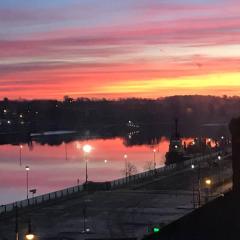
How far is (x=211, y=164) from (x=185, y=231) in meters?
57.2

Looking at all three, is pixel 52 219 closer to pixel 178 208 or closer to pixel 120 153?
pixel 178 208

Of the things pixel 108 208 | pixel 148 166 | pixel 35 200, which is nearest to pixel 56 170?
pixel 148 166

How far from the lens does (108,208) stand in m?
42.4

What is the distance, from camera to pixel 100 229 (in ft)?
110

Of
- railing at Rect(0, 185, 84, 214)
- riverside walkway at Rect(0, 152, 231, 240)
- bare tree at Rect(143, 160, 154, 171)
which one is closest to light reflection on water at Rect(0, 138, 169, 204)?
bare tree at Rect(143, 160, 154, 171)

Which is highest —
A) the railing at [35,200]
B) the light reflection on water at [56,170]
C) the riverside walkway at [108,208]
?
the railing at [35,200]

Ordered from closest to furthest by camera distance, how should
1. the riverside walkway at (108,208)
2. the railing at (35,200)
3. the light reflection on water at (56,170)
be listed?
the riverside walkway at (108,208) < the railing at (35,200) < the light reflection on water at (56,170)

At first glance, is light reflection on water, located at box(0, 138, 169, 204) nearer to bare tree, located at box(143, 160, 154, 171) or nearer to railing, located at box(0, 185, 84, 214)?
bare tree, located at box(143, 160, 154, 171)

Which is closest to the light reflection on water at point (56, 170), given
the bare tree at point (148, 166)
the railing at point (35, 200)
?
the bare tree at point (148, 166)

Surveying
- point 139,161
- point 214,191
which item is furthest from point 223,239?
point 139,161

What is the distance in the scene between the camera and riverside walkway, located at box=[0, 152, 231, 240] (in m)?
33.2

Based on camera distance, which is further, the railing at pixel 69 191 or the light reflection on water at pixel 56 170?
the light reflection on water at pixel 56 170

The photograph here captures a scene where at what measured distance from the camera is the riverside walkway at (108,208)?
3322cm

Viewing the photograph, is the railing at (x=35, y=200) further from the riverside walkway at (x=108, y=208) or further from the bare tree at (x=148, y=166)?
the bare tree at (x=148, y=166)
